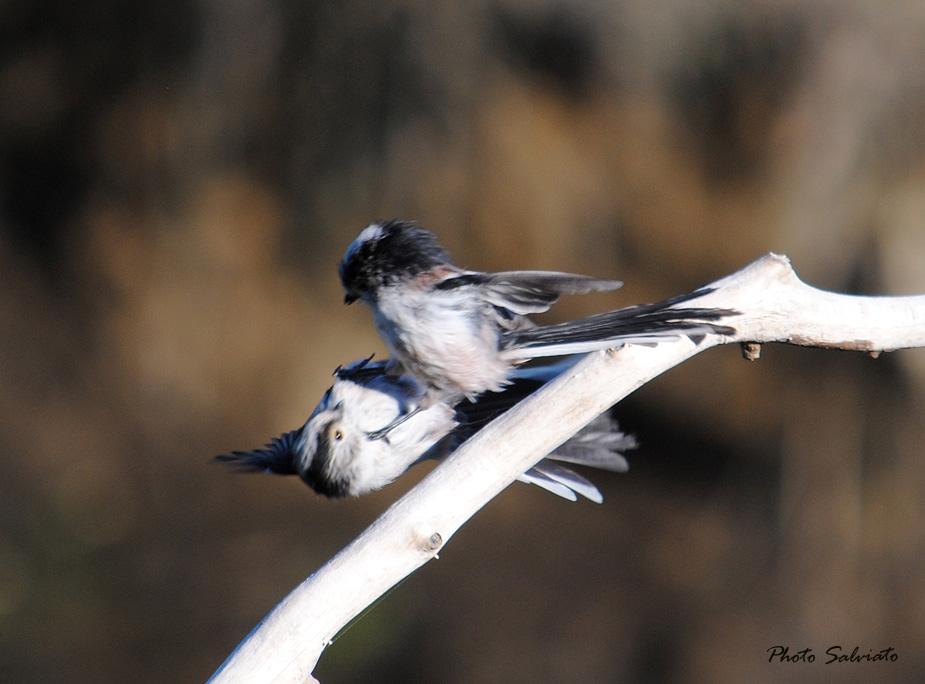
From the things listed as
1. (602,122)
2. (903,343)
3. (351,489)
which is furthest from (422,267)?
(602,122)

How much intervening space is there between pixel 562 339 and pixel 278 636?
0.45 meters

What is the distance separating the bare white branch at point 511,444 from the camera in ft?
2.73

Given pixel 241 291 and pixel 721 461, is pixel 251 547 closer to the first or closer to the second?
pixel 241 291

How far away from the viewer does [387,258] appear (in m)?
0.97

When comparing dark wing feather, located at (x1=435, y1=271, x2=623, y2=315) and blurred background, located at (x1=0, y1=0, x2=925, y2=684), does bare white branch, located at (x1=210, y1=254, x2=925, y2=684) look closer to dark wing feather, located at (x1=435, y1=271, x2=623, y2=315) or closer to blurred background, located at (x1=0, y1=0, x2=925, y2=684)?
dark wing feather, located at (x1=435, y1=271, x2=623, y2=315)

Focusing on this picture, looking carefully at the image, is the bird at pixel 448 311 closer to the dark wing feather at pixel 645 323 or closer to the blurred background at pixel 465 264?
the dark wing feather at pixel 645 323
